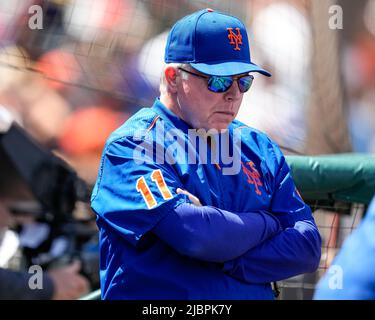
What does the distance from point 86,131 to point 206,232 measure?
450 centimetres

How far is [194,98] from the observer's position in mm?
3775

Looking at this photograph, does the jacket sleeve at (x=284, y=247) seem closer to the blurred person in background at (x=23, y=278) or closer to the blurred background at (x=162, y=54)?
the blurred person in background at (x=23, y=278)

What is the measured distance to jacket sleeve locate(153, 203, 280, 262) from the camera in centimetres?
346

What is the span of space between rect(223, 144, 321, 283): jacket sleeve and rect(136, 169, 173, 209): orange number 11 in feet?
1.14

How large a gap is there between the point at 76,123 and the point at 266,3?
189 cm

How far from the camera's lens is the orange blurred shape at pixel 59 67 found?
22.2ft

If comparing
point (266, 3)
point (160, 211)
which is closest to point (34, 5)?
point (266, 3)

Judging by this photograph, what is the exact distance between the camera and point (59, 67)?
685 cm

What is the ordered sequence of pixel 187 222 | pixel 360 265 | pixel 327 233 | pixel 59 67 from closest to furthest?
pixel 360 265
pixel 187 222
pixel 327 233
pixel 59 67

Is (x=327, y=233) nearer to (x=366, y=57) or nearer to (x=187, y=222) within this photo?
(x=187, y=222)

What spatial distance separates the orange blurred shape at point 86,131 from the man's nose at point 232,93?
13.1 ft

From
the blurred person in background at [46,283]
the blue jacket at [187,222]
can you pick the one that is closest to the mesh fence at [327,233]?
the blue jacket at [187,222]

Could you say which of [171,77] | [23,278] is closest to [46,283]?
[23,278]

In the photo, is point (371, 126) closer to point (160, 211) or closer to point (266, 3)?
point (266, 3)
